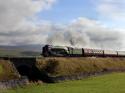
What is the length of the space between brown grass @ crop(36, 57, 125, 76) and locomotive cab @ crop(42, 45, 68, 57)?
8548 millimetres

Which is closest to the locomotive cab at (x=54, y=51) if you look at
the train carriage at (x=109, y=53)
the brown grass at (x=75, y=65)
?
the brown grass at (x=75, y=65)

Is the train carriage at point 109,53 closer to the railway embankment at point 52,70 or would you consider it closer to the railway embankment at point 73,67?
the railway embankment at point 73,67

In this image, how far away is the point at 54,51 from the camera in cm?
10656

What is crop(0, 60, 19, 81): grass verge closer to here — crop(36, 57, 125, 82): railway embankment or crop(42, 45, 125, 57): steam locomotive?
crop(36, 57, 125, 82): railway embankment

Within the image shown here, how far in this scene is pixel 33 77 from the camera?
8069 cm

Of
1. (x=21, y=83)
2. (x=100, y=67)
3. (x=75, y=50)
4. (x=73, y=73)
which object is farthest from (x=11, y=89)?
(x=75, y=50)

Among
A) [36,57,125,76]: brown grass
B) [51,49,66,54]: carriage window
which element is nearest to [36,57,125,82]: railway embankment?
[36,57,125,76]: brown grass

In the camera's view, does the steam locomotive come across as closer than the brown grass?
No

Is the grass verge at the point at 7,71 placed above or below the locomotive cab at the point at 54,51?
below

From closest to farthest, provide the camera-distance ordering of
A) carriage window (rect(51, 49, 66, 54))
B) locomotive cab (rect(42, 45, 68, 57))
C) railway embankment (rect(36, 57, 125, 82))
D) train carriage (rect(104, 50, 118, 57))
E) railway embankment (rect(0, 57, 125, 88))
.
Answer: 1. railway embankment (rect(0, 57, 125, 88))
2. railway embankment (rect(36, 57, 125, 82))
3. locomotive cab (rect(42, 45, 68, 57))
4. carriage window (rect(51, 49, 66, 54))
5. train carriage (rect(104, 50, 118, 57))

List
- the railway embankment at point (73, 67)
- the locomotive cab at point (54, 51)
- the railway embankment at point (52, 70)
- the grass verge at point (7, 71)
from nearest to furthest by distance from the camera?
the grass verge at point (7, 71) → the railway embankment at point (52, 70) → the railway embankment at point (73, 67) → the locomotive cab at point (54, 51)

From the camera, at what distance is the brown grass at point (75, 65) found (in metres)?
82.4

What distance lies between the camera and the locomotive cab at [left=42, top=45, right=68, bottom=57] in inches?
4131

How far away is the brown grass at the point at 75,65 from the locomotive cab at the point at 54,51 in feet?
28.0
